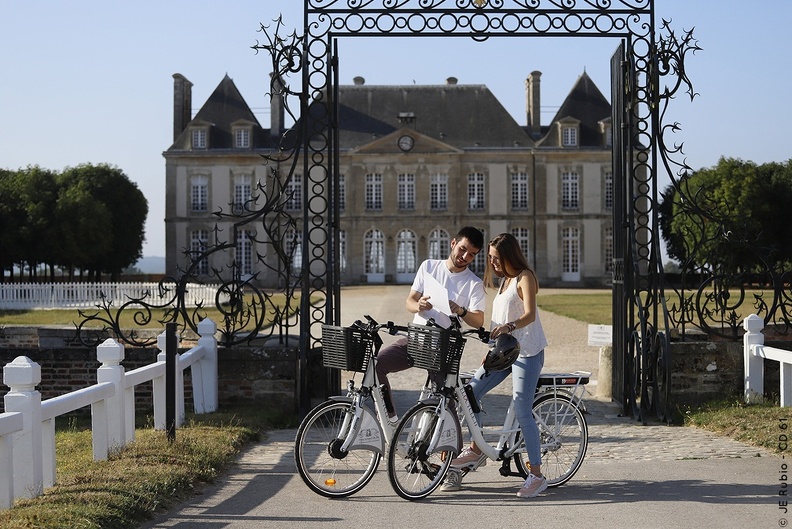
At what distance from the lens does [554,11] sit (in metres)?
8.07

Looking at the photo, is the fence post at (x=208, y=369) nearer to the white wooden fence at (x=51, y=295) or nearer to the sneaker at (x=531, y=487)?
the sneaker at (x=531, y=487)

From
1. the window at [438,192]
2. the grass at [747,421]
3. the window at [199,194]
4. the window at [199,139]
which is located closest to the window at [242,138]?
the window at [199,139]

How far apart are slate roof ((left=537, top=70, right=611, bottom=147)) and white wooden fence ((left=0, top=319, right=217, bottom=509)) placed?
42644 millimetres

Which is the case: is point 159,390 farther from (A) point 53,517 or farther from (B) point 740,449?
(B) point 740,449

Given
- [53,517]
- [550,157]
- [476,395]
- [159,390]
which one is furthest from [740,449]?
[550,157]

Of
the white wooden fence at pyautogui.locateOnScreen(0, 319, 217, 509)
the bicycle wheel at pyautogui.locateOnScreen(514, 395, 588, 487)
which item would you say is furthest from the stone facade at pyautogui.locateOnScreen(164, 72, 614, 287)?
the bicycle wheel at pyautogui.locateOnScreen(514, 395, 588, 487)

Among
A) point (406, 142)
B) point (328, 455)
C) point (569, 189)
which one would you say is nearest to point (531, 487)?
point (328, 455)

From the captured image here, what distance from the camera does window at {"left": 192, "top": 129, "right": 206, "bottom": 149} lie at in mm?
49719

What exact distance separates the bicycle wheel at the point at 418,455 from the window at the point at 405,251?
1770 inches

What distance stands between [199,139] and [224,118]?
1.61 meters

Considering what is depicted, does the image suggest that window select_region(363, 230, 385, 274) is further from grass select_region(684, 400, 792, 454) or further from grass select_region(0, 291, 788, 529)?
grass select_region(684, 400, 792, 454)

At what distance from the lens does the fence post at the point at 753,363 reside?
7941mm

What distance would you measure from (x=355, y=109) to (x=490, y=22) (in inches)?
1667

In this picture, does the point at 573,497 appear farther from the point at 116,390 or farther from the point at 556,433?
the point at 116,390
